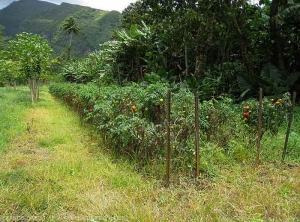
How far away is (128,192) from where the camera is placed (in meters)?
2.77

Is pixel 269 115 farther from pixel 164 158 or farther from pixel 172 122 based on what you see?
pixel 164 158

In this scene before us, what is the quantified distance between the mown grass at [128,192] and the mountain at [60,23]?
1897 inches

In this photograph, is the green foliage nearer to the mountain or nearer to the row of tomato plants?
the row of tomato plants

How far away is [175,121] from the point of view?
11.5 feet

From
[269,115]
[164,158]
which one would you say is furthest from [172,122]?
[269,115]

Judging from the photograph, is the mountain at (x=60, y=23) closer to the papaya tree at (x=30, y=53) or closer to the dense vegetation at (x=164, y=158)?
the papaya tree at (x=30, y=53)

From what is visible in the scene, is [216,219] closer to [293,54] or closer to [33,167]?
[33,167]

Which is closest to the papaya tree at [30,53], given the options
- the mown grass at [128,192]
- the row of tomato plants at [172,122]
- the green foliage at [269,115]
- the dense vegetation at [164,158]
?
the dense vegetation at [164,158]

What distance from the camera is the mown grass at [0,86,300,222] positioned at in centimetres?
235

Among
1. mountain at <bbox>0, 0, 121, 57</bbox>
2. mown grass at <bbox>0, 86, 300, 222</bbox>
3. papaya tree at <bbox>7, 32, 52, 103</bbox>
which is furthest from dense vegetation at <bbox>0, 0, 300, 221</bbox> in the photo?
mountain at <bbox>0, 0, 121, 57</bbox>

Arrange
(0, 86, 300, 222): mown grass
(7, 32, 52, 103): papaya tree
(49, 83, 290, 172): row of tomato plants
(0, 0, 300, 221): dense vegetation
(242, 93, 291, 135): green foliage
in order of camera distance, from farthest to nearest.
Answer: (7, 32, 52, 103): papaya tree, (242, 93, 291, 135): green foliage, (49, 83, 290, 172): row of tomato plants, (0, 0, 300, 221): dense vegetation, (0, 86, 300, 222): mown grass

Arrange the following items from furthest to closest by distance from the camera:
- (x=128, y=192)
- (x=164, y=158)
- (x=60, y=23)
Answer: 1. (x=60, y=23)
2. (x=164, y=158)
3. (x=128, y=192)

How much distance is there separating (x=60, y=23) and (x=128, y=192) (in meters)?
82.2

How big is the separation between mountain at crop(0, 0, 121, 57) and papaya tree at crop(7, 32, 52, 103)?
39534mm
